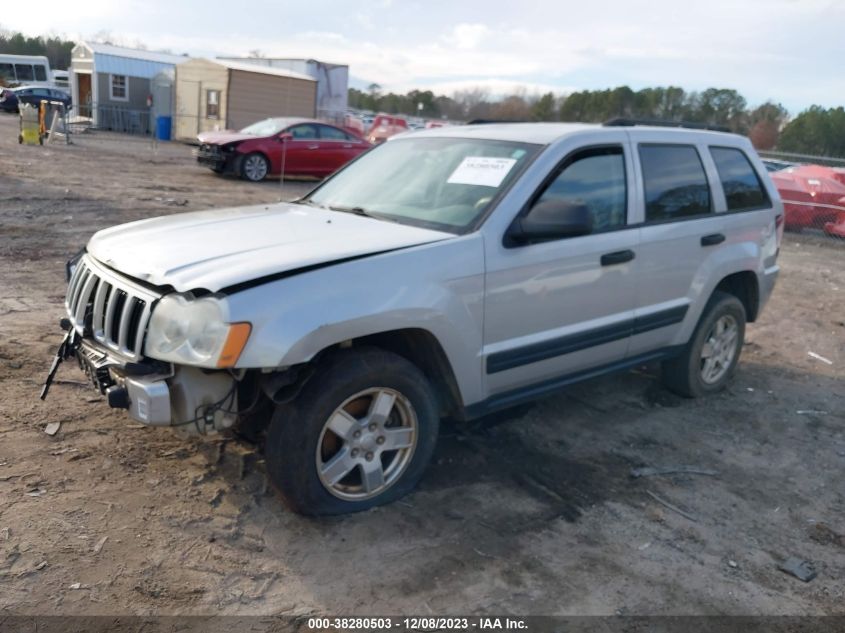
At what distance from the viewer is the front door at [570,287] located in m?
3.84

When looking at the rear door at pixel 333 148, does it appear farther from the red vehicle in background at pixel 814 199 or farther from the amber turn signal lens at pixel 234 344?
the amber turn signal lens at pixel 234 344

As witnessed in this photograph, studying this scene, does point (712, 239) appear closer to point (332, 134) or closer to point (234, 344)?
point (234, 344)

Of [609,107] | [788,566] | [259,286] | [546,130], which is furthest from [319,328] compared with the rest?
[609,107]

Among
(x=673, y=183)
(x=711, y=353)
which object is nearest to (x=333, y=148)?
(x=711, y=353)

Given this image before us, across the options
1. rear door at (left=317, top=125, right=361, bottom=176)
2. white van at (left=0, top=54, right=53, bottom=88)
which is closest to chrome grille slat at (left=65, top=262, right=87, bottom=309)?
rear door at (left=317, top=125, right=361, bottom=176)

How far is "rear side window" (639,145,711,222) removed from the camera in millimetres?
4652

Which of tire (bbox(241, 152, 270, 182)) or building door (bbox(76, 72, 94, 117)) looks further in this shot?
building door (bbox(76, 72, 94, 117))

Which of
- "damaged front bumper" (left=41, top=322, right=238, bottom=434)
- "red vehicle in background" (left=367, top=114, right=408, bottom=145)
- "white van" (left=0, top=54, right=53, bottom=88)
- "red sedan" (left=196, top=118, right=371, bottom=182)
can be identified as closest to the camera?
"damaged front bumper" (left=41, top=322, right=238, bottom=434)

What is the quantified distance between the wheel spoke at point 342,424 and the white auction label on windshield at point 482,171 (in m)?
1.47

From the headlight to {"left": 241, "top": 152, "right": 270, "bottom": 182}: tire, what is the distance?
15.1m

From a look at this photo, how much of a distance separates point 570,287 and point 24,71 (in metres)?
50.9

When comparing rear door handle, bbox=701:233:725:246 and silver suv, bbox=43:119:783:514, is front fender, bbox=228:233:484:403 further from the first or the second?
rear door handle, bbox=701:233:725:246

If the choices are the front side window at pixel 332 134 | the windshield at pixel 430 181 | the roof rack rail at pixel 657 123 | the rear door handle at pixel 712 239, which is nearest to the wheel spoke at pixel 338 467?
the windshield at pixel 430 181

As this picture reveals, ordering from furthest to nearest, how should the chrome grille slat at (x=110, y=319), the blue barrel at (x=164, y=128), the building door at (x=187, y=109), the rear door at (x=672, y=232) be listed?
the blue barrel at (x=164, y=128) → the building door at (x=187, y=109) → the rear door at (x=672, y=232) → the chrome grille slat at (x=110, y=319)
